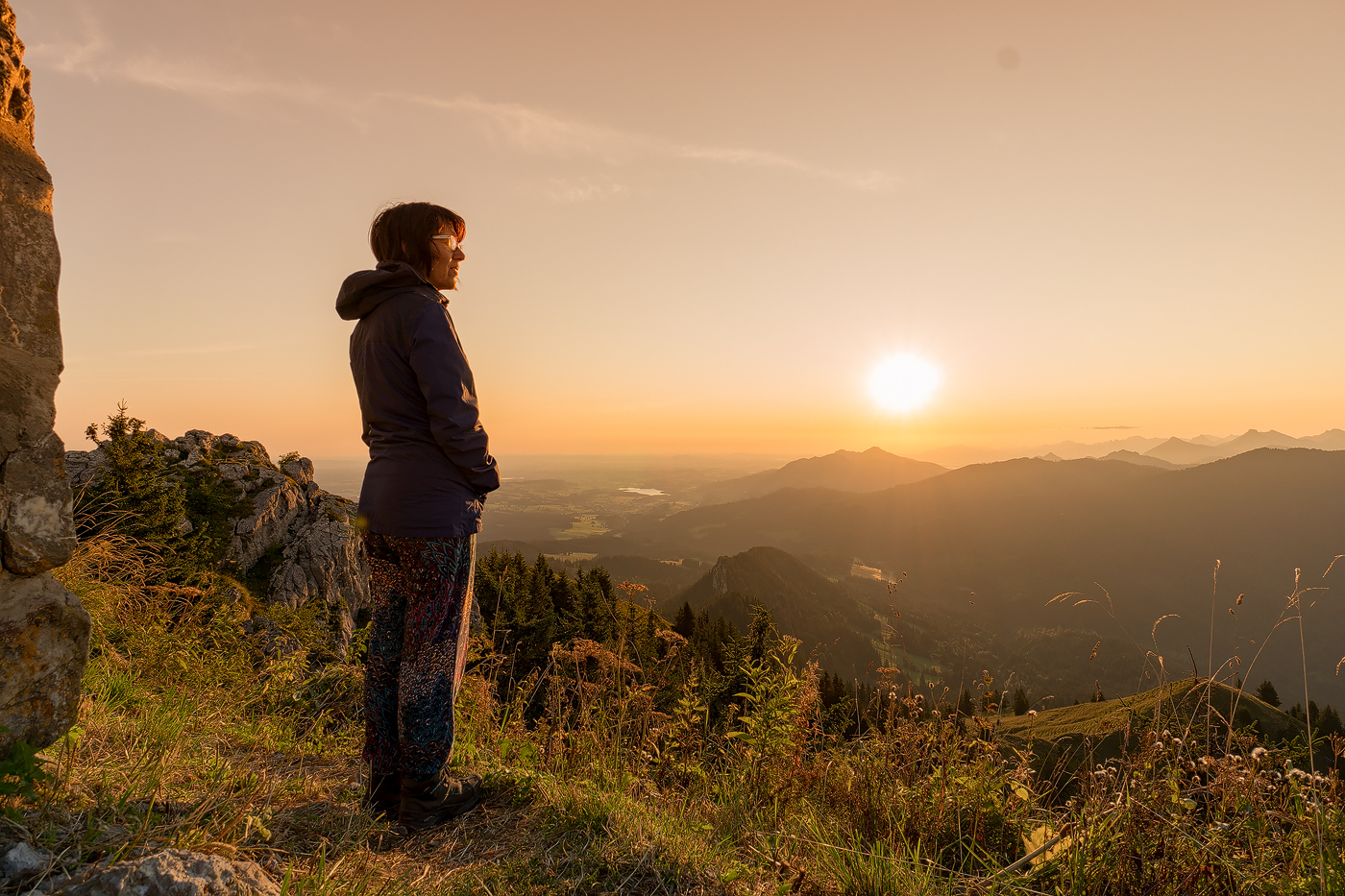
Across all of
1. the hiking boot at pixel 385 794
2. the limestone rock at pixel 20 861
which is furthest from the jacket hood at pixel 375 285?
the hiking boot at pixel 385 794

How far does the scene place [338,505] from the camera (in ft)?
95.0

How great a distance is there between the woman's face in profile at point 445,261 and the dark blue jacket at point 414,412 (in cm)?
14

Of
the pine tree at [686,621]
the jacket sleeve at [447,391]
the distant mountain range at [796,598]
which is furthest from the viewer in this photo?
the distant mountain range at [796,598]

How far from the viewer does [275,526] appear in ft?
83.2

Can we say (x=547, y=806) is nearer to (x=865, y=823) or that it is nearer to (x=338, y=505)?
(x=865, y=823)

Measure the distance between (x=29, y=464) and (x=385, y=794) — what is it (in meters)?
2.10

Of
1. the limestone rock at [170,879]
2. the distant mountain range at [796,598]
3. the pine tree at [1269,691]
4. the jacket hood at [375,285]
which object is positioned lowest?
the distant mountain range at [796,598]

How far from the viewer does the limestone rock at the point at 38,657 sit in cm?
203

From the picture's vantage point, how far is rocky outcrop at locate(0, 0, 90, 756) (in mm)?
2076

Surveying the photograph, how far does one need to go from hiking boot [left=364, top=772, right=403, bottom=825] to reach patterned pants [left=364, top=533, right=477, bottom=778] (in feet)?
0.12

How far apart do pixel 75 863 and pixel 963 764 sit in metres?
3.71

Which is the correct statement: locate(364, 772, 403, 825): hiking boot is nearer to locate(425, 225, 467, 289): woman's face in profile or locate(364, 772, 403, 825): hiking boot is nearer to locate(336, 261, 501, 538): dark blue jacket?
locate(336, 261, 501, 538): dark blue jacket

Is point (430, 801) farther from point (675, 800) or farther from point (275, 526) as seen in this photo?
point (275, 526)

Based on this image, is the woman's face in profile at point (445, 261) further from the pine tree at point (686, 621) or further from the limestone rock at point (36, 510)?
the pine tree at point (686, 621)
